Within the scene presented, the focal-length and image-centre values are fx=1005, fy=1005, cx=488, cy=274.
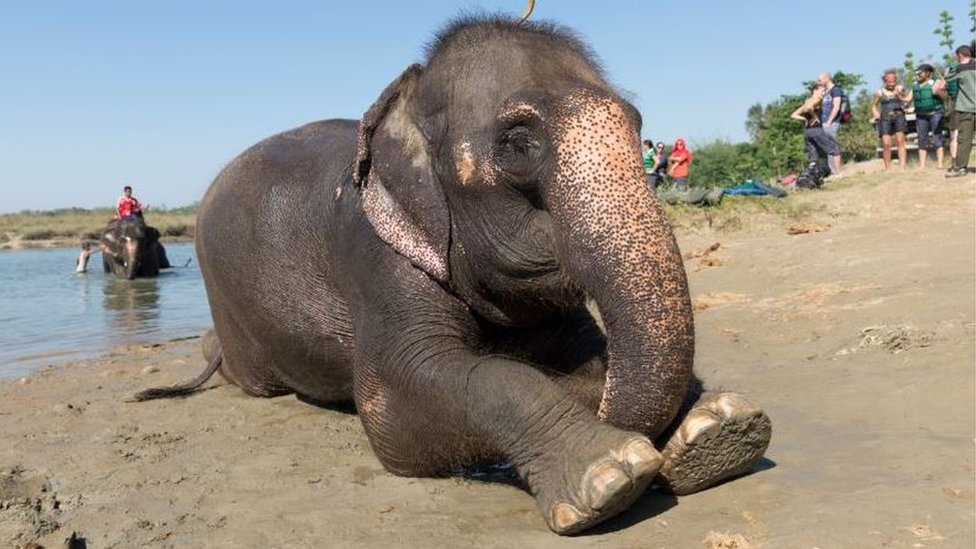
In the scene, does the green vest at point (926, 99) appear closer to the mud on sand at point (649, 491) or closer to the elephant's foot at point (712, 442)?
the mud on sand at point (649, 491)

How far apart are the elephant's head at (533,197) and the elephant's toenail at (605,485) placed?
0.21m

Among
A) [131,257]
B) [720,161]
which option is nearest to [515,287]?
[131,257]

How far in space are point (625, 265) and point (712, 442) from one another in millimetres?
734

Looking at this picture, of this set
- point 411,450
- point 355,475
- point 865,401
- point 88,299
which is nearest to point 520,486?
point 411,450

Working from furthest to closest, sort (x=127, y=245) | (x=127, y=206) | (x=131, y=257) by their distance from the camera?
(x=127, y=206) → (x=127, y=245) → (x=131, y=257)

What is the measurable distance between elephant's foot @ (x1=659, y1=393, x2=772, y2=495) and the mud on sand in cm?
7

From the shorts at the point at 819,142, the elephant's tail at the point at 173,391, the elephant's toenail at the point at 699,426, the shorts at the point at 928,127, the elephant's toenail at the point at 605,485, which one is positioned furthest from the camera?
the shorts at the point at 819,142

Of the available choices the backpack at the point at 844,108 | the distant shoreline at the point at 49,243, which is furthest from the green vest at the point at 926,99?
the distant shoreline at the point at 49,243

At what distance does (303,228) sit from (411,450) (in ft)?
4.74

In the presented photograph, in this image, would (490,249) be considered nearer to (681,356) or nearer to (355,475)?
(681,356)

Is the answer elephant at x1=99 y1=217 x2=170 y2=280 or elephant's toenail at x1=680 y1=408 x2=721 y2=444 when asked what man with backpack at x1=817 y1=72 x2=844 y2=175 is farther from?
elephant at x1=99 y1=217 x2=170 y2=280

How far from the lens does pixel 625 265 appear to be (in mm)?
3031

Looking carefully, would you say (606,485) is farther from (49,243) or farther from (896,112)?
(49,243)

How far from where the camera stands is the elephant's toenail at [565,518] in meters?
3.05
